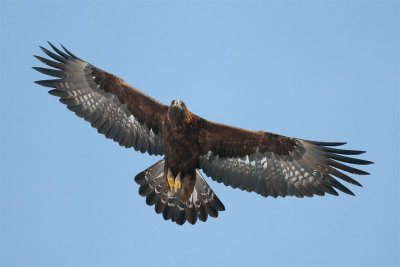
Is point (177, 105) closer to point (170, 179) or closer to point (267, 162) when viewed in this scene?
point (170, 179)

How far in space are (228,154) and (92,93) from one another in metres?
2.84

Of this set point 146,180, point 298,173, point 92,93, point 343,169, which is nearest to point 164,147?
point 146,180

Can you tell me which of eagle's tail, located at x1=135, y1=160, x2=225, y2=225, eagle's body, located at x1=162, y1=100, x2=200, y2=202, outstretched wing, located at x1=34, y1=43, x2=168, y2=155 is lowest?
eagle's tail, located at x1=135, y1=160, x2=225, y2=225

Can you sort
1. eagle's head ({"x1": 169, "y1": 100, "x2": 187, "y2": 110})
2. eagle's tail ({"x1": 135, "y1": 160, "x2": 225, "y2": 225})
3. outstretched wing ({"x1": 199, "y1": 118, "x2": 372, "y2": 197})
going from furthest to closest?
eagle's tail ({"x1": 135, "y1": 160, "x2": 225, "y2": 225}) < outstretched wing ({"x1": 199, "y1": 118, "x2": 372, "y2": 197}) < eagle's head ({"x1": 169, "y1": 100, "x2": 187, "y2": 110})

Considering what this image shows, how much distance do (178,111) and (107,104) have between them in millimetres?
1765

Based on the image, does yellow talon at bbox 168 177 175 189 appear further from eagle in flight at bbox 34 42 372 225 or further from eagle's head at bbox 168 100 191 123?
eagle's head at bbox 168 100 191 123

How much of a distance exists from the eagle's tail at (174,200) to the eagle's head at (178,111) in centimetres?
130

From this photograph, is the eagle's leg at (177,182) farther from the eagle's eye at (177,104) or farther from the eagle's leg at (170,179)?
the eagle's eye at (177,104)

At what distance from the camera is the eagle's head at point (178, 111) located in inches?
400

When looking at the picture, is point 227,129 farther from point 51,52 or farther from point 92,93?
point 51,52

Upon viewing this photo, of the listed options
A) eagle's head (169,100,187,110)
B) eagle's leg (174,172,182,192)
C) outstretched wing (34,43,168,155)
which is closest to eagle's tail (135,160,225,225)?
eagle's leg (174,172,182,192)

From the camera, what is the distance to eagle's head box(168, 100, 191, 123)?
1017 cm

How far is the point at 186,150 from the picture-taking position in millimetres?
10719

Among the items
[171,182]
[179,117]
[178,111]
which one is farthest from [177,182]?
[178,111]
